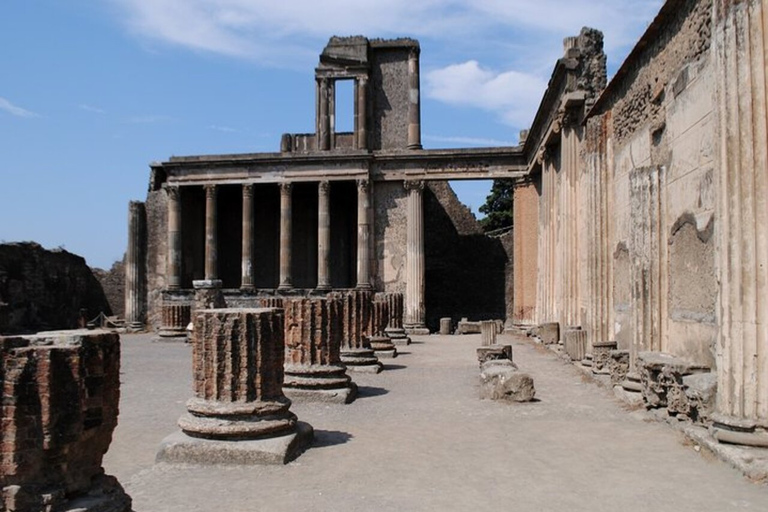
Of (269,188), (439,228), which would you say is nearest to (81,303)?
(269,188)

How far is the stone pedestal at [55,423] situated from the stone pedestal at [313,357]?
5.26 meters

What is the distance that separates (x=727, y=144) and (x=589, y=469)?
2.91 meters

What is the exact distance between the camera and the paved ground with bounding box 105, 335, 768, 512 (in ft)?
16.0

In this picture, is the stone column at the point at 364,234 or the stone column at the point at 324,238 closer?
the stone column at the point at 364,234

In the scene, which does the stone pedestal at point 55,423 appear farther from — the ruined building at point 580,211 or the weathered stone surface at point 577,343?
the weathered stone surface at point 577,343

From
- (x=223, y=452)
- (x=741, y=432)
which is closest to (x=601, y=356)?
(x=741, y=432)

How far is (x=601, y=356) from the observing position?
1133cm

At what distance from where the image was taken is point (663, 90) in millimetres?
9977

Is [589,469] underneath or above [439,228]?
underneath

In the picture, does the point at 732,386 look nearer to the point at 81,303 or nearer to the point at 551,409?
the point at 551,409

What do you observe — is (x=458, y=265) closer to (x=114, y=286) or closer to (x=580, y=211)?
(x=114, y=286)

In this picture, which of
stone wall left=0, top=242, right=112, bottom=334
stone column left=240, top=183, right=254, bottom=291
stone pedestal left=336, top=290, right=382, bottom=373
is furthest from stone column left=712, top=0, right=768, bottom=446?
stone wall left=0, top=242, right=112, bottom=334

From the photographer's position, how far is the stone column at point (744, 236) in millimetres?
5855

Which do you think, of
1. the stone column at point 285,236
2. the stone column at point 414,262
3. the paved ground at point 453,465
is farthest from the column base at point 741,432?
the stone column at point 285,236
